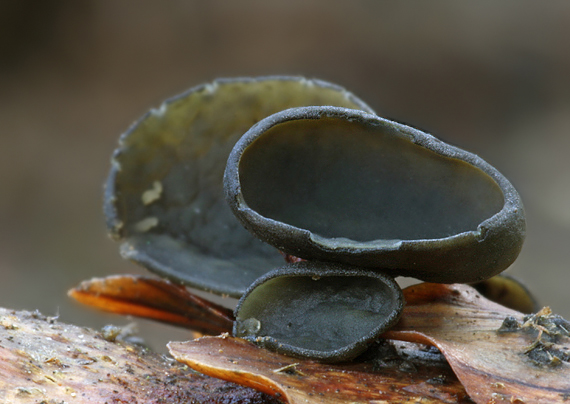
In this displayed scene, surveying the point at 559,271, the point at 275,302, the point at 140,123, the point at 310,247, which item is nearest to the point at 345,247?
the point at 310,247

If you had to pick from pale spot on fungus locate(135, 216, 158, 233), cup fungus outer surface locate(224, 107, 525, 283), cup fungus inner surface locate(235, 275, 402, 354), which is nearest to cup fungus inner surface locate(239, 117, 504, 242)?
cup fungus outer surface locate(224, 107, 525, 283)

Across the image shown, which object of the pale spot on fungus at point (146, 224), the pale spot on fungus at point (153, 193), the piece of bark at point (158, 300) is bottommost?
the piece of bark at point (158, 300)

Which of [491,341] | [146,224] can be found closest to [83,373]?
[146,224]

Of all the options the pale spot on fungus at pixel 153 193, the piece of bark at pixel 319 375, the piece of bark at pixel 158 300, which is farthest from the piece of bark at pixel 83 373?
the pale spot on fungus at pixel 153 193

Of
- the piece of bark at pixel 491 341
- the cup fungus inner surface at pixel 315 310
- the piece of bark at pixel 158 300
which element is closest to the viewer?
the piece of bark at pixel 491 341

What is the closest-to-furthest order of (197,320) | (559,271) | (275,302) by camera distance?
(275,302) < (197,320) < (559,271)

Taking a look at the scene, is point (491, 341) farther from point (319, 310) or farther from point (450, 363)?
point (319, 310)

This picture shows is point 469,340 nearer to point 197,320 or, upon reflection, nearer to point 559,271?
point 197,320

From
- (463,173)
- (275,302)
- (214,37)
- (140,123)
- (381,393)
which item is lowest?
(381,393)

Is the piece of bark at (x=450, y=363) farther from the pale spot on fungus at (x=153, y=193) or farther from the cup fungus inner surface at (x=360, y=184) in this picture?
the pale spot on fungus at (x=153, y=193)
